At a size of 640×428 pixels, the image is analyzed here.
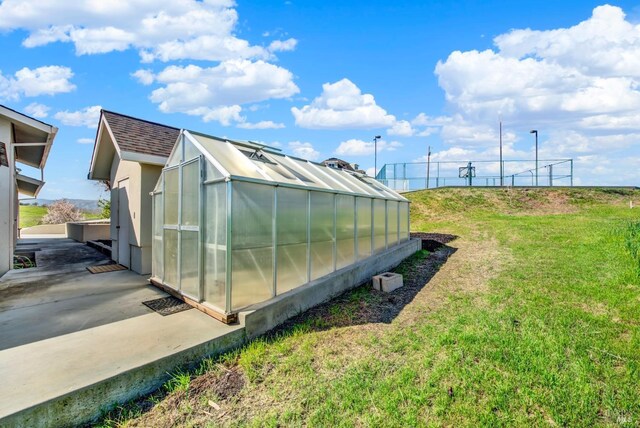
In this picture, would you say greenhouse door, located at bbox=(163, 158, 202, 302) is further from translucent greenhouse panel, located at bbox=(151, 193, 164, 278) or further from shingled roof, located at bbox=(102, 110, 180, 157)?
shingled roof, located at bbox=(102, 110, 180, 157)

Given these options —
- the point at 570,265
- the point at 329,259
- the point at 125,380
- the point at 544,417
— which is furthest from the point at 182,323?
the point at 570,265

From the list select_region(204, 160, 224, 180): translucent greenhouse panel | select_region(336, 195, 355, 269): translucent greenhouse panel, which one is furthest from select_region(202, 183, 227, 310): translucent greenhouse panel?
select_region(336, 195, 355, 269): translucent greenhouse panel

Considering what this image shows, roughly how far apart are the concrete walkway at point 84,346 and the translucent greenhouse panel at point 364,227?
4399mm

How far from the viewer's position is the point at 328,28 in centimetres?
Answer: 1010

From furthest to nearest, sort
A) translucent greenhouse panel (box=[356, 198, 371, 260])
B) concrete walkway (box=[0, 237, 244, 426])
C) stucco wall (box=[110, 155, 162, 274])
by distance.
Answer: translucent greenhouse panel (box=[356, 198, 371, 260]), stucco wall (box=[110, 155, 162, 274]), concrete walkway (box=[0, 237, 244, 426])

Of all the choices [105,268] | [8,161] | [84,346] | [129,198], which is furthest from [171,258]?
[8,161]

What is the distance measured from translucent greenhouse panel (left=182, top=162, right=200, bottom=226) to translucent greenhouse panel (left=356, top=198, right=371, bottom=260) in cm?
414

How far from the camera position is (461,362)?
12.8 feet

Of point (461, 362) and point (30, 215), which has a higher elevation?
point (30, 215)

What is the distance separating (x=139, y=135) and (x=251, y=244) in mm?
5847

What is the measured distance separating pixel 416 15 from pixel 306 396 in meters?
11.9

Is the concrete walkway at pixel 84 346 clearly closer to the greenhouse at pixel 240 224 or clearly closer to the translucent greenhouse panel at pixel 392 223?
the greenhouse at pixel 240 224

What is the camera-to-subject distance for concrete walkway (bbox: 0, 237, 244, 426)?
2750mm

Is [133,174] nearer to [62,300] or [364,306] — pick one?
[62,300]
